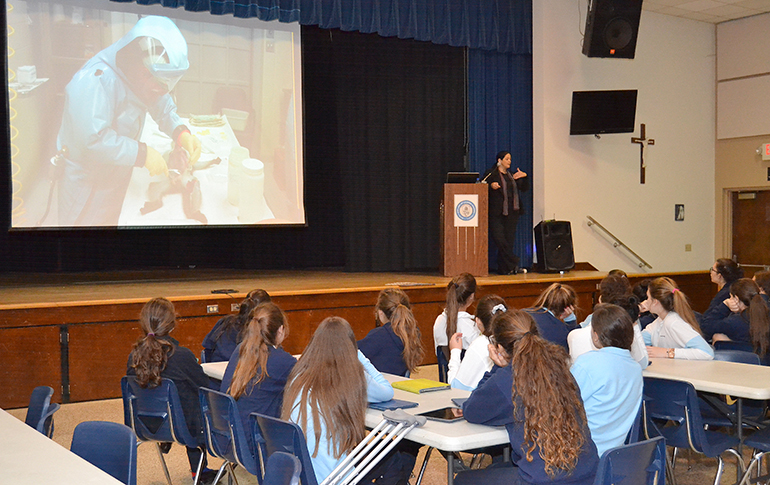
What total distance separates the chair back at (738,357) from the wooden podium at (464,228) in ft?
13.1

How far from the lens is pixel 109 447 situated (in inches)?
87.6

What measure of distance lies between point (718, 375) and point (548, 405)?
1574 millimetres

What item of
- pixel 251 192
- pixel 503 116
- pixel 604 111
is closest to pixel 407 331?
pixel 251 192

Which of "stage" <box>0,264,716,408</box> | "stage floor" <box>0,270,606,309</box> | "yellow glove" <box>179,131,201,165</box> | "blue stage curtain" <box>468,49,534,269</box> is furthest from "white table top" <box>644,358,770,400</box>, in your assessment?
"blue stage curtain" <box>468,49,534,269</box>

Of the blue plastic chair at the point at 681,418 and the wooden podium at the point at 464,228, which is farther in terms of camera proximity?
the wooden podium at the point at 464,228

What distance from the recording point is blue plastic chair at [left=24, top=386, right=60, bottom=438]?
2.77 meters

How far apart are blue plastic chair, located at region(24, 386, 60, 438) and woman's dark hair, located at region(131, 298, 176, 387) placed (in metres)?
0.49

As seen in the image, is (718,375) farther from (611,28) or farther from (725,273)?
(611,28)

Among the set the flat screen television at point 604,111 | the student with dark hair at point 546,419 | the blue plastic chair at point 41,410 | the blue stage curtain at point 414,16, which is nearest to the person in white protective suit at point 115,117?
the blue stage curtain at point 414,16

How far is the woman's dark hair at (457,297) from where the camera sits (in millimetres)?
4238

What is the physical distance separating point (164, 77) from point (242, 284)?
6.84 ft

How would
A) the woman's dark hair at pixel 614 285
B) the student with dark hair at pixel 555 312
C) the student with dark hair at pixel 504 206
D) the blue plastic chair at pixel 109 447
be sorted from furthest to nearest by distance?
the student with dark hair at pixel 504 206 → the woman's dark hair at pixel 614 285 → the student with dark hair at pixel 555 312 → the blue plastic chair at pixel 109 447

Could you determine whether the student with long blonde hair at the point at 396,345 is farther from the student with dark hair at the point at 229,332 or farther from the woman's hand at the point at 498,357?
the woman's hand at the point at 498,357

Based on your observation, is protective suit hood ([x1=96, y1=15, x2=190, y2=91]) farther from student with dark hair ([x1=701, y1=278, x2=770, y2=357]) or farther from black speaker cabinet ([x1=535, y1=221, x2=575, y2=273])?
student with dark hair ([x1=701, y1=278, x2=770, y2=357])
